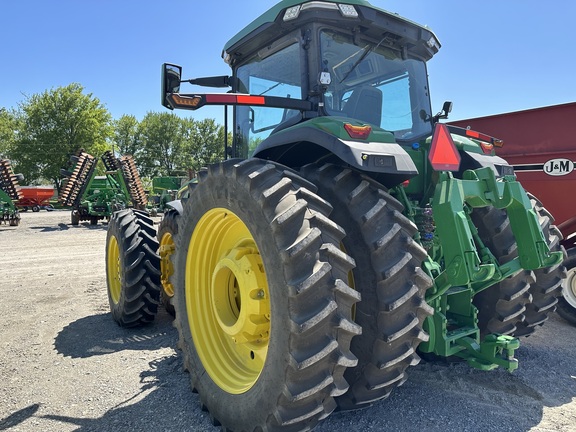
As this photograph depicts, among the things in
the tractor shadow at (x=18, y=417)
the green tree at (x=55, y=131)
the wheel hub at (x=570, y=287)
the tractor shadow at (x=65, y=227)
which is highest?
the green tree at (x=55, y=131)

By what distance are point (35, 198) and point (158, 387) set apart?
2878 centimetres

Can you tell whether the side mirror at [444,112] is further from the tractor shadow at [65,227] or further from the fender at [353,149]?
the tractor shadow at [65,227]

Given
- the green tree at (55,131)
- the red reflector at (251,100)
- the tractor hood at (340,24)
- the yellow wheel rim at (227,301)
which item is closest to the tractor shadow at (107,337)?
the yellow wheel rim at (227,301)

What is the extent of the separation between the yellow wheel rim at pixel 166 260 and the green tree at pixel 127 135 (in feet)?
169

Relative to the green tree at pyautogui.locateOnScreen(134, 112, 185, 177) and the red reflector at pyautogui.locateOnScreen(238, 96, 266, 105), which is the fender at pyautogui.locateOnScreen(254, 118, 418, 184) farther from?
the green tree at pyautogui.locateOnScreen(134, 112, 185, 177)

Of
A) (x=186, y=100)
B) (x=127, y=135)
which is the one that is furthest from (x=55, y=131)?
(x=186, y=100)

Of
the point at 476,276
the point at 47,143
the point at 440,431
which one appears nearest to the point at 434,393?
the point at 440,431

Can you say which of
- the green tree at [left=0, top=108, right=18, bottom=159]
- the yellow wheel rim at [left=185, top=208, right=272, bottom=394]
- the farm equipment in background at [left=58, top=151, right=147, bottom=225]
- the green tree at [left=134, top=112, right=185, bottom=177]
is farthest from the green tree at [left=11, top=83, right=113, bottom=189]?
→ the yellow wheel rim at [left=185, top=208, right=272, bottom=394]

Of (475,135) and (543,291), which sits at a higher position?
(475,135)

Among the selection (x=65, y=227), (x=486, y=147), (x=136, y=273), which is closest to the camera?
(x=486, y=147)

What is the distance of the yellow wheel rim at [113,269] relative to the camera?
15.4 feet

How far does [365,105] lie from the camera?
311 centimetres

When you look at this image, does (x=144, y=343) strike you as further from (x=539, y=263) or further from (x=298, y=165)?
(x=539, y=263)

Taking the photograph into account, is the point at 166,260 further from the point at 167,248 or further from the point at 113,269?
the point at 113,269
